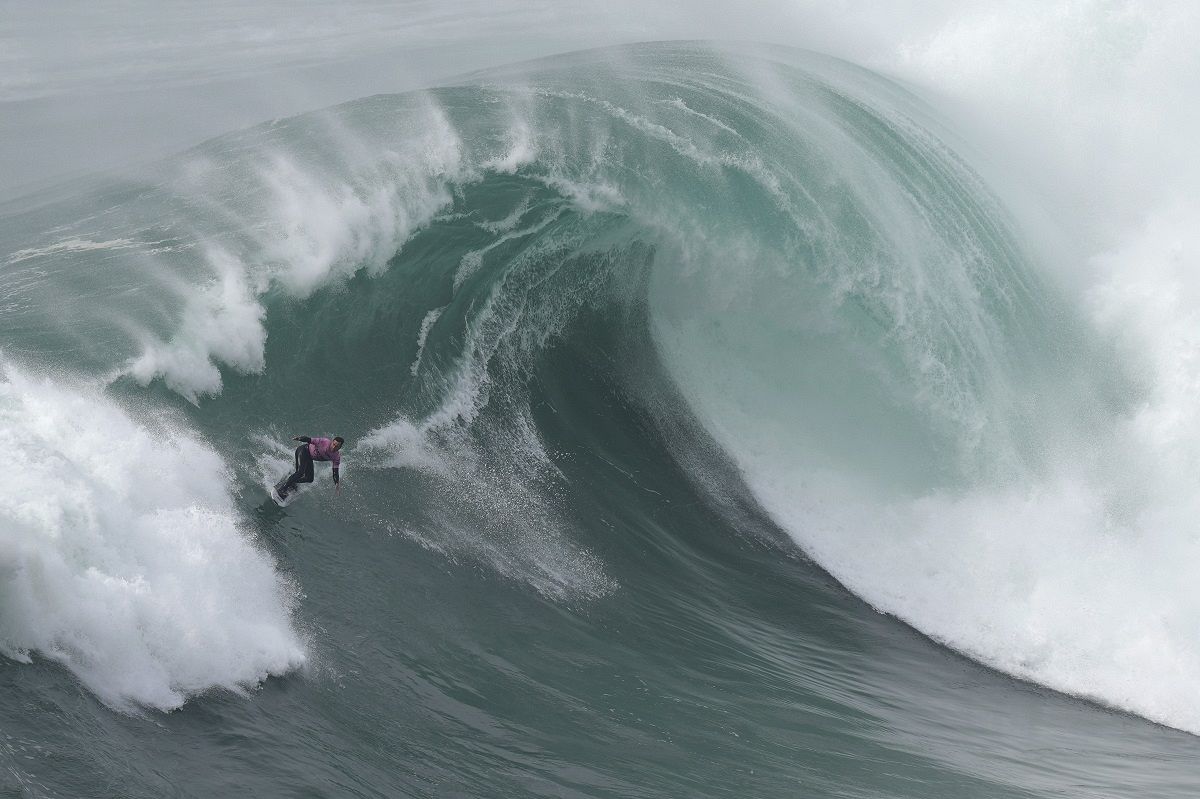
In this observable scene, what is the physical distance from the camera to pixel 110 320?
13.0 m

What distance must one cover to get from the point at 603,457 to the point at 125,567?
23.1ft

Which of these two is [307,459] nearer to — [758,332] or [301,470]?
[301,470]

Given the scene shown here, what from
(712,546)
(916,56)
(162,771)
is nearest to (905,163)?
(712,546)

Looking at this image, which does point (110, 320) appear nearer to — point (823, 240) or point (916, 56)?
point (823, 240)

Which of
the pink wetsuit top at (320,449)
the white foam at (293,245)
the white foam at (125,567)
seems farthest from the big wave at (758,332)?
the white foam at (125,567)

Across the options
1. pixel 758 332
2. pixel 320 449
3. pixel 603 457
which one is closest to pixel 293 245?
pixel 320 449

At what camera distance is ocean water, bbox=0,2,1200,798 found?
26.2 ft

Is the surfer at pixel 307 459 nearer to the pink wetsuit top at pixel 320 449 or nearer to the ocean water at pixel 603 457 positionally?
the pink wetsuit top at pixel 320 449

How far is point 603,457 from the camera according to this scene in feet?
Result: 45.8

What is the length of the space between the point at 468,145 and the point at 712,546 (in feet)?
26.2

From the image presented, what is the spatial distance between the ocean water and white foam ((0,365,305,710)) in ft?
0.13

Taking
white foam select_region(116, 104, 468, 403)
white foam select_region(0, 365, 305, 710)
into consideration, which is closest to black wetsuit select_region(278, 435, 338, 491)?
white foam select_region(0, 365, 305, 710)

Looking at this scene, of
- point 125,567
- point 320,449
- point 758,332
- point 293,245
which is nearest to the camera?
point 125,567

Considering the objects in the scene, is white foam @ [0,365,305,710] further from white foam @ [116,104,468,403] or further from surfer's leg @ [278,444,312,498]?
white foam @ [116,104,468,403]
